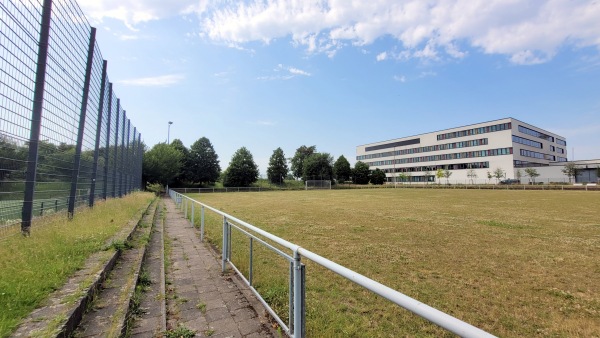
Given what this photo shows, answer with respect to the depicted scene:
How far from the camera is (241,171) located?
67.1 meters

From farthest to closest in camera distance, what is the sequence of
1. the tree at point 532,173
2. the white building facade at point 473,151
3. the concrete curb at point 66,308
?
the white building facade at point 473,151, the tree at point 532,173, the concrete curb at point 66,308

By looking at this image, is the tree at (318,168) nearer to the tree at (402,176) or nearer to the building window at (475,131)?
the tree at (402,176)

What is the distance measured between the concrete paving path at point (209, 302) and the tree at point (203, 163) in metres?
59.0

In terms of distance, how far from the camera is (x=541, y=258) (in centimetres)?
674

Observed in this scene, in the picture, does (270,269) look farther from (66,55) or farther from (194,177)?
(194,177)

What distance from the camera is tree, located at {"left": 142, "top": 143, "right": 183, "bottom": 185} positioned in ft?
137

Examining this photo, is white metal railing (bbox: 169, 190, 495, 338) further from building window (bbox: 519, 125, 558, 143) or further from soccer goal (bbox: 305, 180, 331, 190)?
building window (bbox: 519, 125, 558, 143)

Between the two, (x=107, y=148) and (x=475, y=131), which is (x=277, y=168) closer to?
(x=475, y=131)

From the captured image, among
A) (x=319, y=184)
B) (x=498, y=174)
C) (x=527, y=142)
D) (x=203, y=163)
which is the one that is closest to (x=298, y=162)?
(x=319, y=184)

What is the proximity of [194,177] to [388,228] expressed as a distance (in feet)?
186

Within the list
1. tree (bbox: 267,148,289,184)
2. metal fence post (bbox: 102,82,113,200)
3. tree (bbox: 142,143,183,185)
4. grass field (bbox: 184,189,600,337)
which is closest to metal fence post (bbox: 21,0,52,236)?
grass field (bbox: 184,189,600,337)

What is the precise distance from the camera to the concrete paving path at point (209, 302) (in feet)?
10.7

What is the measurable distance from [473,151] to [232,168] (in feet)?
185

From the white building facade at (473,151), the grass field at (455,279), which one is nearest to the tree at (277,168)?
the white building facade at (473,151)
